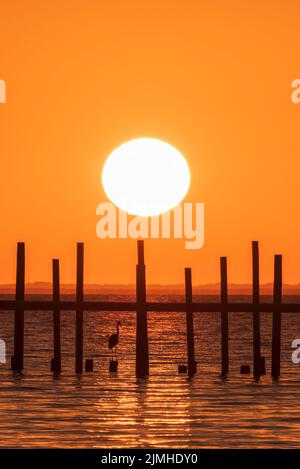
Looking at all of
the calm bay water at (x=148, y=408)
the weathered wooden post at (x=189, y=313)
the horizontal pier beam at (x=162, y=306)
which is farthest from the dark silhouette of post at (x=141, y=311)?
the weathered wooden post at (x=189, y=313)

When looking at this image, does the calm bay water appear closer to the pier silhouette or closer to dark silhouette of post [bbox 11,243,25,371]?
the pier silhouette

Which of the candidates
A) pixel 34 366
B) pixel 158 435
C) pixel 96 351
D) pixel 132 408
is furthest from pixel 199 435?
pixel 96 351

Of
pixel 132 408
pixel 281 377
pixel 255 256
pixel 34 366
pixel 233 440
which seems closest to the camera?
pixel 233 440

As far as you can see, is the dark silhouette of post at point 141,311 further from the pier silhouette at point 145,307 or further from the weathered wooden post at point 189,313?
the weathered wooden post at point 189,313

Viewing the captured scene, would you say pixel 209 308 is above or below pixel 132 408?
above

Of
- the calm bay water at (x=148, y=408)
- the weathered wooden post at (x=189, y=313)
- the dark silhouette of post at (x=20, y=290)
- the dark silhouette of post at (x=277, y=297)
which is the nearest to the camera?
the calm bay water at (x=148, y=408)

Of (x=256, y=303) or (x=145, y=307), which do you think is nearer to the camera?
(x=145, y=307)

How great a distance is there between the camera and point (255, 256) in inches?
1200

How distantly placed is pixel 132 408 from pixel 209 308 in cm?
651

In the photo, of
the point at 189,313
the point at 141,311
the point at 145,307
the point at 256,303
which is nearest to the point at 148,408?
the point at 141,311

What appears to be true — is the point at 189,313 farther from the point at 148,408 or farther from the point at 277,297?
the point at 148,408

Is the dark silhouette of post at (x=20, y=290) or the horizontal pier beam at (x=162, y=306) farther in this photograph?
the dark silhouette of post at (x=20, y=290)

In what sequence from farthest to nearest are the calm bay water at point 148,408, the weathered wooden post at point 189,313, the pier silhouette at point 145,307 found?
the weathered wooden post at point 189,313
the pier silhouette at point 145,307
the calm bay water at point 148,408
